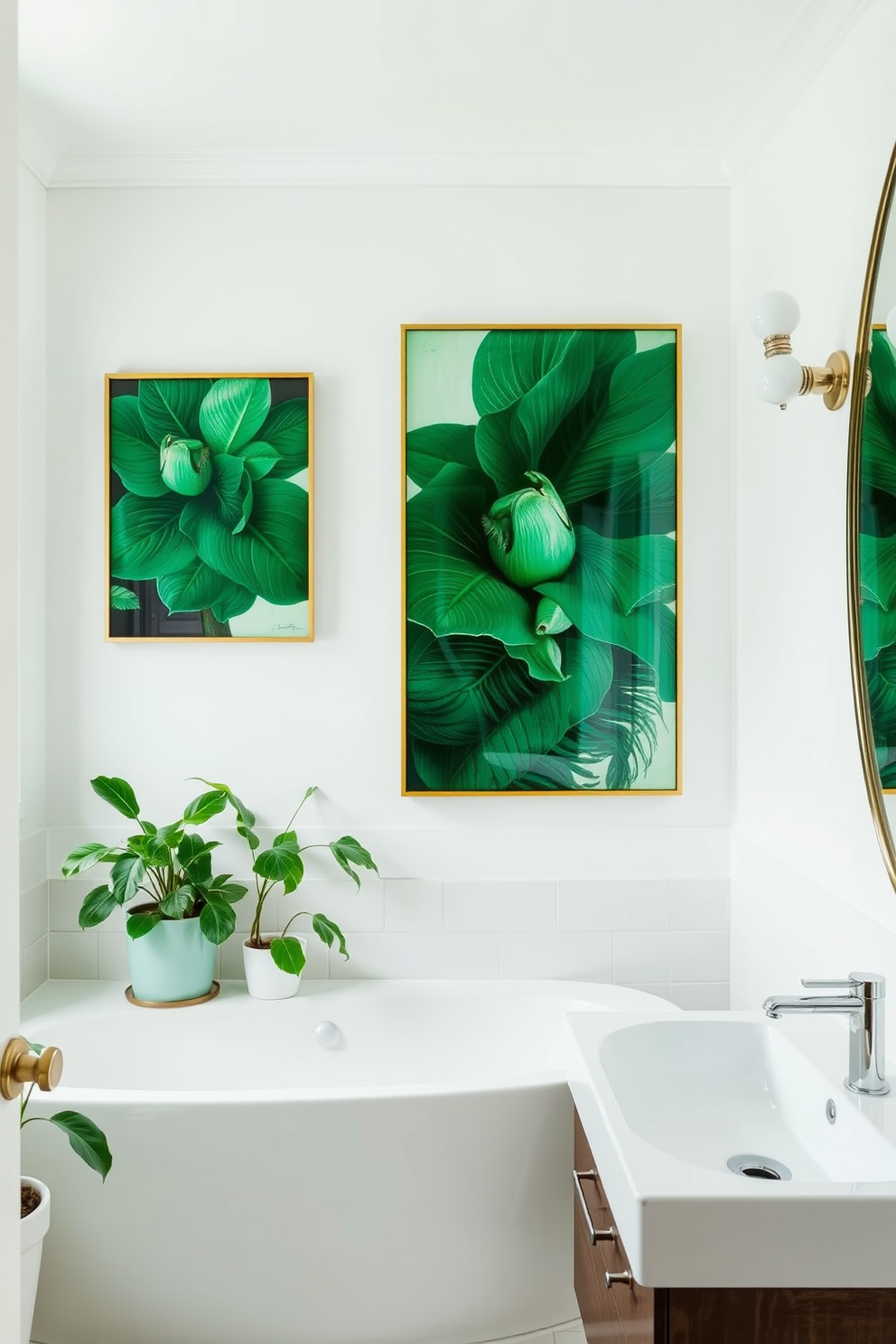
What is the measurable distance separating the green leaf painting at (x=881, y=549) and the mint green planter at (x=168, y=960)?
5.28 feet

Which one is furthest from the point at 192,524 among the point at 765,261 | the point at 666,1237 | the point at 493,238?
the point at 666,1237

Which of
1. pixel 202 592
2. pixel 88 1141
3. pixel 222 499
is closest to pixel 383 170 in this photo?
pixel 222 499

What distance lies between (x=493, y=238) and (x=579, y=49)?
1.70 feet

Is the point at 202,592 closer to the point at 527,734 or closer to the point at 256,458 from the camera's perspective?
the point at 256,458

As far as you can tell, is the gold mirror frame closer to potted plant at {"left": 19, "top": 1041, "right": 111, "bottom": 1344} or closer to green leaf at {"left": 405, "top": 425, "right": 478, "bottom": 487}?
green leaf at {"left": 405, "top": 425, "right": 478, "bottom": 487}

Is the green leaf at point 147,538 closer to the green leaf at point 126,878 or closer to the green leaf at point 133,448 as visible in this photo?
the green leaf at point 133,448

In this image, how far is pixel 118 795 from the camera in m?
2.39

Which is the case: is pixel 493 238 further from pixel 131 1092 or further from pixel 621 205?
pixel 131 1092

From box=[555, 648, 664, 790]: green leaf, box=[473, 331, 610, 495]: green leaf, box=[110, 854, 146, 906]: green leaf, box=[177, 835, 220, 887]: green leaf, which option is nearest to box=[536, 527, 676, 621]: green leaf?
box=[555, 648, 664, 790]: green leaf

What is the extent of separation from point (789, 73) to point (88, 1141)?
2488 mm

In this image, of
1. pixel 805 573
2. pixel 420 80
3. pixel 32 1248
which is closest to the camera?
pixel 32 1248

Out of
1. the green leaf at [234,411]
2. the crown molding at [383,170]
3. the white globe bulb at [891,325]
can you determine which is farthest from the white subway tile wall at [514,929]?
the crown molding at [383,170]

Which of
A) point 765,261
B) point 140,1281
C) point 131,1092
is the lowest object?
point 140,1281

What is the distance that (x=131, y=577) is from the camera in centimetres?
251
